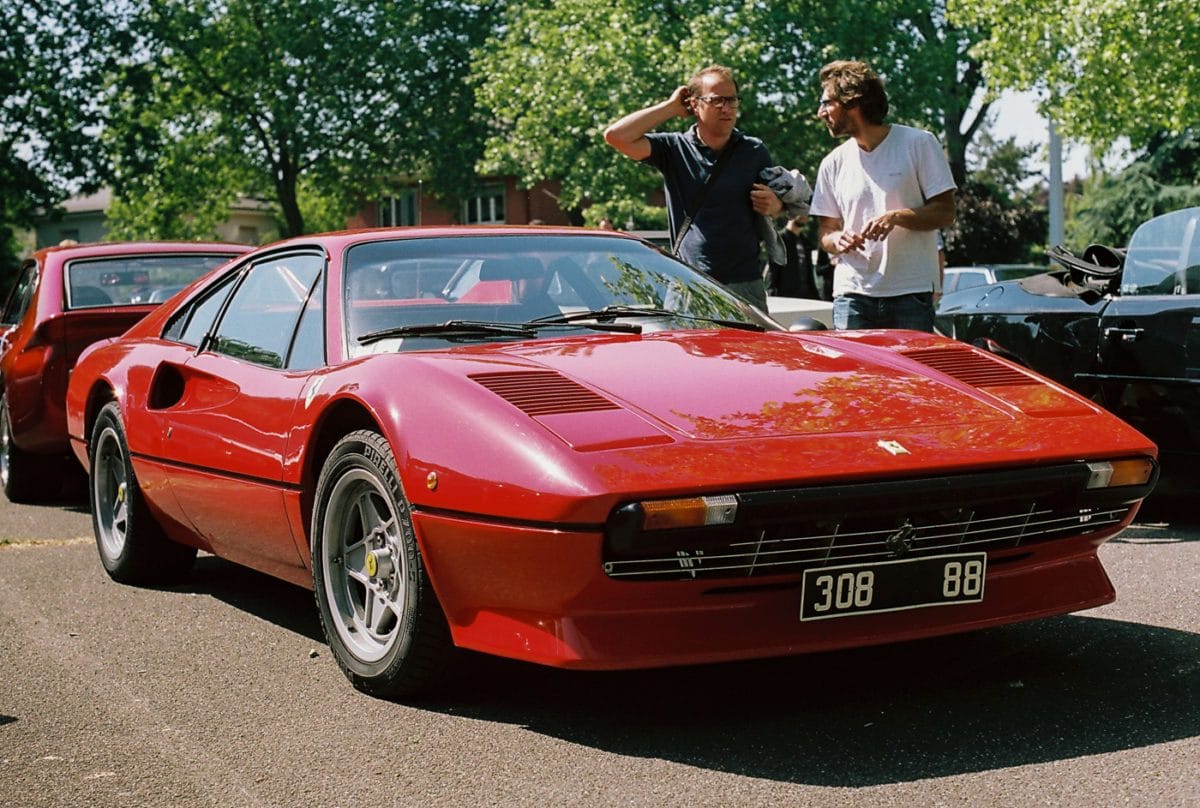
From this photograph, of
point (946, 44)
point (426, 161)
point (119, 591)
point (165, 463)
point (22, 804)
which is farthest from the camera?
point (426, 161)

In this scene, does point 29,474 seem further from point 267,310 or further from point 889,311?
point 889,311

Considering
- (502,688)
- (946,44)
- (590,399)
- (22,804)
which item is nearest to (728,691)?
(502,688)

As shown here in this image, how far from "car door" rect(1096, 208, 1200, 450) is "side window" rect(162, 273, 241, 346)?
3.74 m

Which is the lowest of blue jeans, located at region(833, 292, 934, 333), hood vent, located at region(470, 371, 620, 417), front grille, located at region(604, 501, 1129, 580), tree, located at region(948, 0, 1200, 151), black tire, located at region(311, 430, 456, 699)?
black tire, located at region(311, 430, 456, 699)

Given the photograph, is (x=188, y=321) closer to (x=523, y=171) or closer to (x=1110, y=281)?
(x=1110, y=281)

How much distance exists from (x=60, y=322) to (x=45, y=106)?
1358 inches

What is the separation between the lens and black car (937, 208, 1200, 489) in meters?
6.40

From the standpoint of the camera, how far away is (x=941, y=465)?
3445 mm

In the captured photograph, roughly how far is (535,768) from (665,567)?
517 millimetres

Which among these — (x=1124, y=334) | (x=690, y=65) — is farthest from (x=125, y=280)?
(x=690, y=65)

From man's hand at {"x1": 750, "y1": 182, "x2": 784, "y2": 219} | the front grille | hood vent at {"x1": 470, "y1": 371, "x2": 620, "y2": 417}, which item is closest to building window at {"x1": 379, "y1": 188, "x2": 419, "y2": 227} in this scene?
man's hand at {"x1": 750, "y1": 182, "x2": 784, "y2": 219}

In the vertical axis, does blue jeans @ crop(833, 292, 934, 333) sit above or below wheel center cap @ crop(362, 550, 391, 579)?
above

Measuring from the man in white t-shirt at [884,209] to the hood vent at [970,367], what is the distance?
4.80 ft

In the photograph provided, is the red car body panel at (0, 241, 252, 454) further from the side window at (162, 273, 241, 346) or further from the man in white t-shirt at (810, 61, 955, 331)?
the man in white t-shirt at (810, 61, 955, 331)
